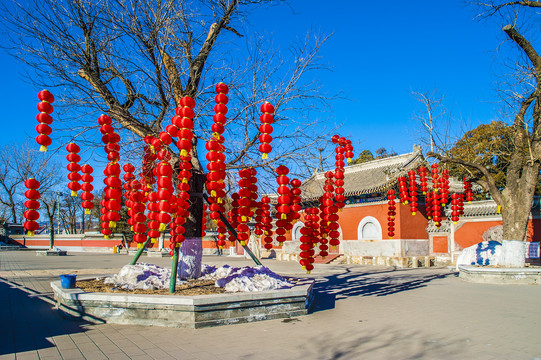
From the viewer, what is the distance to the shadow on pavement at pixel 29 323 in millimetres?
4951

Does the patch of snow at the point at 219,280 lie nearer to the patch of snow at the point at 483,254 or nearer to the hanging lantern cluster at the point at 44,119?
the hanging lantern cluster at the point at 44,119

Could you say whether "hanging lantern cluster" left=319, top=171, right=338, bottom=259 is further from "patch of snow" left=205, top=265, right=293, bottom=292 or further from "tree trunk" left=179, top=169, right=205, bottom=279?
"tree trunk" left=179, top=169, right=205, bottom=279

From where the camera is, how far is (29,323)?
6109 mm

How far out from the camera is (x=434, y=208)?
43.7ft

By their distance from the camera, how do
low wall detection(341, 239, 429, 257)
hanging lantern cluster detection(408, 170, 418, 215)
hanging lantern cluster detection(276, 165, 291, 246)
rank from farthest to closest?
low wall detection(341, 239, 429, 257)
hanging lantern cluster detection(408, 170, 418, 215)
hanging lantern cluster detection(276, 165, 291, 246)

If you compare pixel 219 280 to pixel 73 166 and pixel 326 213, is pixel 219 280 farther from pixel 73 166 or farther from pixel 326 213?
pixel 73 166

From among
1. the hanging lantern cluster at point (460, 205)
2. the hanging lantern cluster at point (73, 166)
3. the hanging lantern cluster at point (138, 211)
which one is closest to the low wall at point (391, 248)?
the hanging lantern cluster at point (460, 205)

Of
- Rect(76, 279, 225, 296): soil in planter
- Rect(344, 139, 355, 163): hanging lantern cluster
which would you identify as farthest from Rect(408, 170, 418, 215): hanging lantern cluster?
Rect(76, 279, 225, 296): soil in planter

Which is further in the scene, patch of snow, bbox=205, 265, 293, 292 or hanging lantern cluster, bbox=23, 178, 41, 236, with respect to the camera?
patch of snow, bbox=205, 265, 293, 292

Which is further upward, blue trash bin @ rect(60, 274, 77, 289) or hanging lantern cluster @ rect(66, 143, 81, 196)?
hanging lantern cluster @ rect(66, 143, 81, 196)

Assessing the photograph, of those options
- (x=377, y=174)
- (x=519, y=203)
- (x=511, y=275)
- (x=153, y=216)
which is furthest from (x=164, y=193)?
(x=377, y=174)

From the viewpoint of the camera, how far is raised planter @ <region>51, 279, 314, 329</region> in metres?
5.90

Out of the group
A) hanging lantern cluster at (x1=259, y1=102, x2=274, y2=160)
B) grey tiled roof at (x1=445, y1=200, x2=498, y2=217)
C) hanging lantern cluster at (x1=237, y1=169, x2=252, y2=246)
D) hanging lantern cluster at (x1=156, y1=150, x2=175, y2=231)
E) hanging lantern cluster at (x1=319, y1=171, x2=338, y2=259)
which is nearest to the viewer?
hanging lantern cluster at (x1=156, y1=150, x2=175, y2=231)

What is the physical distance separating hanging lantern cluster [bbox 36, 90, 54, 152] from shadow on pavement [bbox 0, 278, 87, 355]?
275 cm
